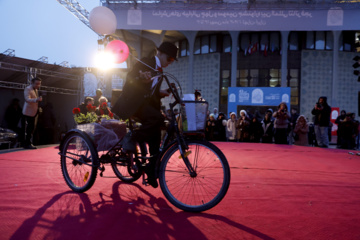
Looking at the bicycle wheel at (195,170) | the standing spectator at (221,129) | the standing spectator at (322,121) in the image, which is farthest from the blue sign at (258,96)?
the bicycle wheel at (195,170)

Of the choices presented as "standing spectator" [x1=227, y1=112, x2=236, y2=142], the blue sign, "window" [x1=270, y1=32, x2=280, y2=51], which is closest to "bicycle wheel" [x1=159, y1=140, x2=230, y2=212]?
"standing spectator" [x1=227, y1=112, x2=236, y2=142]

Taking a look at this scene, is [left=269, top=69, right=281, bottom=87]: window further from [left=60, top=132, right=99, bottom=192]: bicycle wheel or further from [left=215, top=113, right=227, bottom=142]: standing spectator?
[left=60, top=132, right=99, bottom=192]: bicycle wheel

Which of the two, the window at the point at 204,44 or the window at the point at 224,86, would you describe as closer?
the window at the point at 224,86

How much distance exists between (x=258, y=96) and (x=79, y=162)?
16771 millimetres

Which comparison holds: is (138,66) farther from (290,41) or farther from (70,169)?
(290,41)

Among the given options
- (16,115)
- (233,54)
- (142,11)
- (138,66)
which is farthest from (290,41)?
(138,66)

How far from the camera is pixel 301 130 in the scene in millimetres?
9797

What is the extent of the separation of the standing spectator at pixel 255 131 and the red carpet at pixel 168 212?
7634 mm

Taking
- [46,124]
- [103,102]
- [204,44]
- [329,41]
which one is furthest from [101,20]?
[329,41]

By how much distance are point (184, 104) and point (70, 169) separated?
1708 mm

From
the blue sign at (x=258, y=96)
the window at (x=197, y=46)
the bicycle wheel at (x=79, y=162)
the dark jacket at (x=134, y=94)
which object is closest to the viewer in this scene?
the dark jacket at (x=134, y=94)

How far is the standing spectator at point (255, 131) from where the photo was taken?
37.7 ft

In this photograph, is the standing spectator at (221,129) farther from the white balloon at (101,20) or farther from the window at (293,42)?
→ the window at (293,42)

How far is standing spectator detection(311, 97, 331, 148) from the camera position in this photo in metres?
9.72
